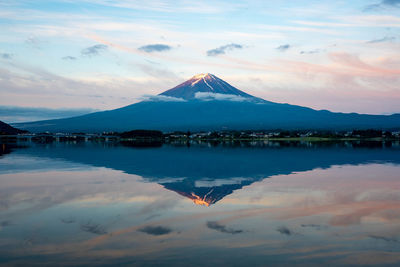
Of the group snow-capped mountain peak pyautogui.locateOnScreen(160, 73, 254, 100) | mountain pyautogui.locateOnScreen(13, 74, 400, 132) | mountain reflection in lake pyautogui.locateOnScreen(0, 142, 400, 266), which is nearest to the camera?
mountain reflection in lake pyautogui.locateOnScreen(0, 142, 400, 266)

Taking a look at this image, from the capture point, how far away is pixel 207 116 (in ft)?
508

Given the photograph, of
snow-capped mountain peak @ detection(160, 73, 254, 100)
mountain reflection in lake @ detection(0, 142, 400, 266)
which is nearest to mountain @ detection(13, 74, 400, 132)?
snow-capped mountain peak @ detection(160, 73, 254, 100)

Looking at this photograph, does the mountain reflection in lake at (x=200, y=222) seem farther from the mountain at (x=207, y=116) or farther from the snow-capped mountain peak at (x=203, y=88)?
the snow-capped mountain peak at (x=203, y=88)

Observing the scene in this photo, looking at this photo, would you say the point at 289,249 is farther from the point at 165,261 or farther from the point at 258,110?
the point at 258,110

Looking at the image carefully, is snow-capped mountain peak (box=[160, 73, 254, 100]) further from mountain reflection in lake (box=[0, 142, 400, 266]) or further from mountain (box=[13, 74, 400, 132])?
mountain reflection in lake (box=[0, 142, 400, 266])

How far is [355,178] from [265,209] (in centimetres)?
677

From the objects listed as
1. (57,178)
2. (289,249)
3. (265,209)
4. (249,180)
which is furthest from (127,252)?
(57,178)

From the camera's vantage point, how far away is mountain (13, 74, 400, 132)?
139 metres

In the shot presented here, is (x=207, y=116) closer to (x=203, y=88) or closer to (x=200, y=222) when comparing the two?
(x=203, y=88)

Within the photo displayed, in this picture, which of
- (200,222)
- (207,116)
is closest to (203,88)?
(207,116)

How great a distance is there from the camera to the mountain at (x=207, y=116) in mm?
138750

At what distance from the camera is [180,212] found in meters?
8.64

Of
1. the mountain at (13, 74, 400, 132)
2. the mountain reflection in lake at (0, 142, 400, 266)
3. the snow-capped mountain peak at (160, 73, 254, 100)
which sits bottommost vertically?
the mountain reflection in lake at (0, 142, 400, 266)

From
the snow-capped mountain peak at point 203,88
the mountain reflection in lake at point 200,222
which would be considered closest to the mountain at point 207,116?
the snow-capped mountain peak at point 203,88
